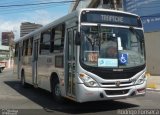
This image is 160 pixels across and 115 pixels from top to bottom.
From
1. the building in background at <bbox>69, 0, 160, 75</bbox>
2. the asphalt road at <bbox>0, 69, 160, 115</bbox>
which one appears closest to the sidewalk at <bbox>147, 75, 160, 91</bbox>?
the building in background at <bbox>69, 0, 160, 75</bbox>

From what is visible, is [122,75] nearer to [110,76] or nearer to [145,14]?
[110,76]

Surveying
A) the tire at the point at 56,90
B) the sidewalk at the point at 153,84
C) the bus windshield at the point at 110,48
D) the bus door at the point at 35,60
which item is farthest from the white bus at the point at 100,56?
the sidewalk at the point at 153,84

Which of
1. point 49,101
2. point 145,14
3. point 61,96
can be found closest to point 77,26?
point 61,96

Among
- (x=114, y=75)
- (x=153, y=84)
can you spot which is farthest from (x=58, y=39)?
(x=153, y=84)

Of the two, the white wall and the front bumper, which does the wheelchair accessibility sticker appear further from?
the white wall

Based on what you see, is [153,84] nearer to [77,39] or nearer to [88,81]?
[88,81]

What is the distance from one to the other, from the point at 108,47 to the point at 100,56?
41 cm

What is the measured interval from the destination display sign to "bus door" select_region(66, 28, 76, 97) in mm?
606

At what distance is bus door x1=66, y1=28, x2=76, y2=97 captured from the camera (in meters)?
11.4

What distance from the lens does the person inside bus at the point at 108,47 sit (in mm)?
11180

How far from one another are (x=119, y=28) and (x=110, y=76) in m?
1.55

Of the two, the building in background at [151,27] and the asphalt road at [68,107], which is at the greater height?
the building in background at [151,27]

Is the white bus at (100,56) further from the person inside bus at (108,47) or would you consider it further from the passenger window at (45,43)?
the passenger window at (45,43)

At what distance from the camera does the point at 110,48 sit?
1125cm
